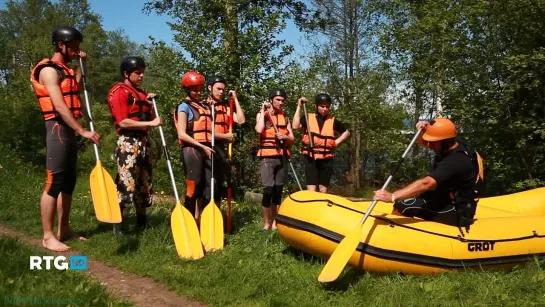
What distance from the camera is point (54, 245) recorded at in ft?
14.6

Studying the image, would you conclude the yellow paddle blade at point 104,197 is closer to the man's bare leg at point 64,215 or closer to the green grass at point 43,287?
the man's bare leg at point 64,215

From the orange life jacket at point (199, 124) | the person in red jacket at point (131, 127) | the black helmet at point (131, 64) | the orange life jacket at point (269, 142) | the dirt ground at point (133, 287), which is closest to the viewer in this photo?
the dirt ground at point (133, 287)

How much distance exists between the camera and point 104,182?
4.57 m

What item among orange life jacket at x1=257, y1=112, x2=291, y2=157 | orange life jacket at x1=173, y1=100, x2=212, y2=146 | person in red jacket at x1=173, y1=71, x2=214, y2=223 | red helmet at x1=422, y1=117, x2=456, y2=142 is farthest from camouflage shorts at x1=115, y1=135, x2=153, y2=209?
red helmet at x1=422, y1=117, x2=456, y2=142

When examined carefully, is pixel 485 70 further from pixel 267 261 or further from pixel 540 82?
pixel 267 261

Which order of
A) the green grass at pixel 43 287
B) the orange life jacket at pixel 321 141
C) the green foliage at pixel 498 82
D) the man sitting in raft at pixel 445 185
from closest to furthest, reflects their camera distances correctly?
1. the green grass at pixel 43 287
2. the man sitting in raft at pixel 445 185
3. the orange life jacket at pixel 321 141
4. the green foliage at pixel 498 82

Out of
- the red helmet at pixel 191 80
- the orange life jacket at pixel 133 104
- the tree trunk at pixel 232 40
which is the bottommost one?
the orange life jacket at pixel 133 104

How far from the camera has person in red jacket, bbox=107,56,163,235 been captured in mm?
4852

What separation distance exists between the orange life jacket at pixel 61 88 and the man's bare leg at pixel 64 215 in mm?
873

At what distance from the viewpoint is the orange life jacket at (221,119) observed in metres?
5.34

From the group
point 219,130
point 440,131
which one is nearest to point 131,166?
point 219,130

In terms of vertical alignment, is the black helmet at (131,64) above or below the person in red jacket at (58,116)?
above

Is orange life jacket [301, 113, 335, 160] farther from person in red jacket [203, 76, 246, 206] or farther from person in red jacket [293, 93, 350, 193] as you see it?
person in red jacket [203, 76, 246, 206]

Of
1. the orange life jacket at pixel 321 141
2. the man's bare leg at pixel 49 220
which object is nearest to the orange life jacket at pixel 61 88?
the man's bare leg at pixel 49 220
